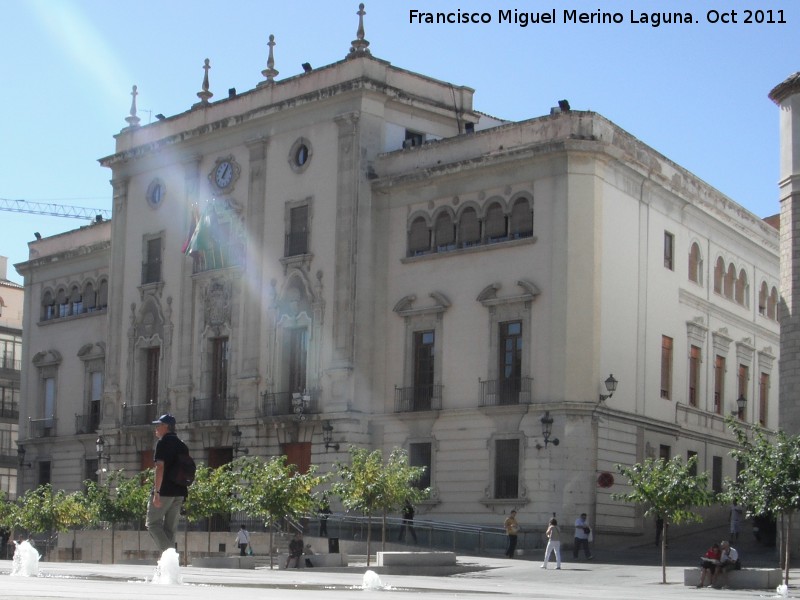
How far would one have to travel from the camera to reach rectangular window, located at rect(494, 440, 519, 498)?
136ft

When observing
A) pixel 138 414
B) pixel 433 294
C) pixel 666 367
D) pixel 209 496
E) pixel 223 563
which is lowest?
pixel 223 563

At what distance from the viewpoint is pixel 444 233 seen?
44812mm

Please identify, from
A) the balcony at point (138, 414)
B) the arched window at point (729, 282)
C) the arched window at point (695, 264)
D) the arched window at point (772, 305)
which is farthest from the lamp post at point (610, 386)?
the balcony at point (138, 414)

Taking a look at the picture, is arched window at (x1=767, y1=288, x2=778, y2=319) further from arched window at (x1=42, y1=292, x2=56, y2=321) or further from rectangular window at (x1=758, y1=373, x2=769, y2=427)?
arched window at (x1=42, y1=292, x2=56, y2=321)

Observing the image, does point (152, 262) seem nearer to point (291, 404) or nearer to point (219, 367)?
point (219, 367)

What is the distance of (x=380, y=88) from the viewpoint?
46031 millimetres

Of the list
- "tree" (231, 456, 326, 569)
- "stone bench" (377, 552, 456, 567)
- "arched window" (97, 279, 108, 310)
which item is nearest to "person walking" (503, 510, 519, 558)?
"tree" (231, 456, 326, 569)

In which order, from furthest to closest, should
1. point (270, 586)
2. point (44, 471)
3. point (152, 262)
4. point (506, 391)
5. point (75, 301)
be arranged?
1. point (75, 301)
2. point (44, 471)
3. point (152, 262)
4. point (506, 391)
5. point (270, 586)

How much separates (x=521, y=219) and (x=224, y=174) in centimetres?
1303

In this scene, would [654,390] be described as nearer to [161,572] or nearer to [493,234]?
[493,234]

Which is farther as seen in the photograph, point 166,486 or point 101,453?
point 101,453

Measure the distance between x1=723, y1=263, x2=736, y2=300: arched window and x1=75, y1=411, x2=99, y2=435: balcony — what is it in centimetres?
2463

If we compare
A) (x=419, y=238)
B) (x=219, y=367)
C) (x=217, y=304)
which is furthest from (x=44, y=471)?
(x=419, y=238)

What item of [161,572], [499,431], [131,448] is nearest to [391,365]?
[499,431]
